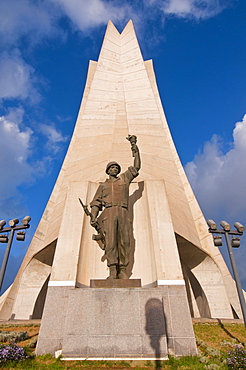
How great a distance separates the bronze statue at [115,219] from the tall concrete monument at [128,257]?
70mm

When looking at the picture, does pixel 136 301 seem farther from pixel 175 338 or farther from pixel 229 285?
pixel 229 285

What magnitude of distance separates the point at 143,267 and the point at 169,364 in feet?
7.73

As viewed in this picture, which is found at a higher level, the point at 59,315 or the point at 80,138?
the point at 80,138

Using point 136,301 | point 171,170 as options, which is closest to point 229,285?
point 171,170

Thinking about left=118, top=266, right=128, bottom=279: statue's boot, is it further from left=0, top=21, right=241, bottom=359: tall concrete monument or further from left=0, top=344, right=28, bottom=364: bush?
left=0, top=344, right=28, bottom=364: bush

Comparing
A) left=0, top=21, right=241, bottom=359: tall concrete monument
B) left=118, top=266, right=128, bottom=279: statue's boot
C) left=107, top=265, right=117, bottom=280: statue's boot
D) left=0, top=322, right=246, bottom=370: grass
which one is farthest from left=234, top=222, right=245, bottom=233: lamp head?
left=107, top=265, right=117, bottom=280: statue's boot

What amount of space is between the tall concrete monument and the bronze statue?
70mm

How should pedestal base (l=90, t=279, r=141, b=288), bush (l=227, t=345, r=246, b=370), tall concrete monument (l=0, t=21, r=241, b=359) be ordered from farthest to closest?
pedestal base (l=90, t=279, r=141, b=288), tall concrete monument (l=0, t=21, r=241, b=359), bush (l=227, t=345, r=246, b=370)

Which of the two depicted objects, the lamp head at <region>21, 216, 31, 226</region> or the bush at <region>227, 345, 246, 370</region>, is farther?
the lamp head at <region>21, 216, 31, 226</region>

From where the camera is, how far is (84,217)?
246 inches

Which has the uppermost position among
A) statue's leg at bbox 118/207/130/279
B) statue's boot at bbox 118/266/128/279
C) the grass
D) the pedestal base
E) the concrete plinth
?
statue's leg at bbox 118/207/130/279

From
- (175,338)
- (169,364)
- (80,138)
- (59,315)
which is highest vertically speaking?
(80,138)

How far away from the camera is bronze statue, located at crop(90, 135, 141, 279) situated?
4922 mm

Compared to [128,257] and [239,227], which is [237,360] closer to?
[128,257]
